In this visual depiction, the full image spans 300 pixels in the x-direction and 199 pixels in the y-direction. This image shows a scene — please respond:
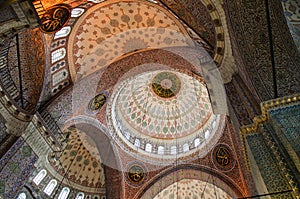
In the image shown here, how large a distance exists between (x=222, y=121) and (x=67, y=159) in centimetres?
584

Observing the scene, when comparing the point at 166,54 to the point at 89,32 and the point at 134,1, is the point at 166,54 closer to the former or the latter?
the point at 134,1

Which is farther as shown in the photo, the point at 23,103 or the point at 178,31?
the point at 178,31

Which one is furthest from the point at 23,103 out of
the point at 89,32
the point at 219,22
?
the point at 219,22

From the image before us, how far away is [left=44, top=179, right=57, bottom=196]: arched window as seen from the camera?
886 centimetres

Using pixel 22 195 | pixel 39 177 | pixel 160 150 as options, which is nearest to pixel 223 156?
pixel 160 150

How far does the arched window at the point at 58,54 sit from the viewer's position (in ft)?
22.4

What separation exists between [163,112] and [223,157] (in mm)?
3597

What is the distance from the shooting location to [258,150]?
145 inches

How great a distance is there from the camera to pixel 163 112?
11.7 m

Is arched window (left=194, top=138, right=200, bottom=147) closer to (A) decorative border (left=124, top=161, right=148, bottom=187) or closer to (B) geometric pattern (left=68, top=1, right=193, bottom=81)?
(A) decorative border (left=124, top=161, right=148, bottom=187)

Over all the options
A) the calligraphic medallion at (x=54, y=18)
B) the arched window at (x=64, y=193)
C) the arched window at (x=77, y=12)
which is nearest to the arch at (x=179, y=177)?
the arched window at (x=64, y=193)

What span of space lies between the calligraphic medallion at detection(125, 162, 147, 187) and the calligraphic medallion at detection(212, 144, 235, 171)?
2.73m

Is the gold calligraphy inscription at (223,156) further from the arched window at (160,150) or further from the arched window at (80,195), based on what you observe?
the arched window at (80,195)

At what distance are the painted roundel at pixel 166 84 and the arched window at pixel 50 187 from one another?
5397mm
